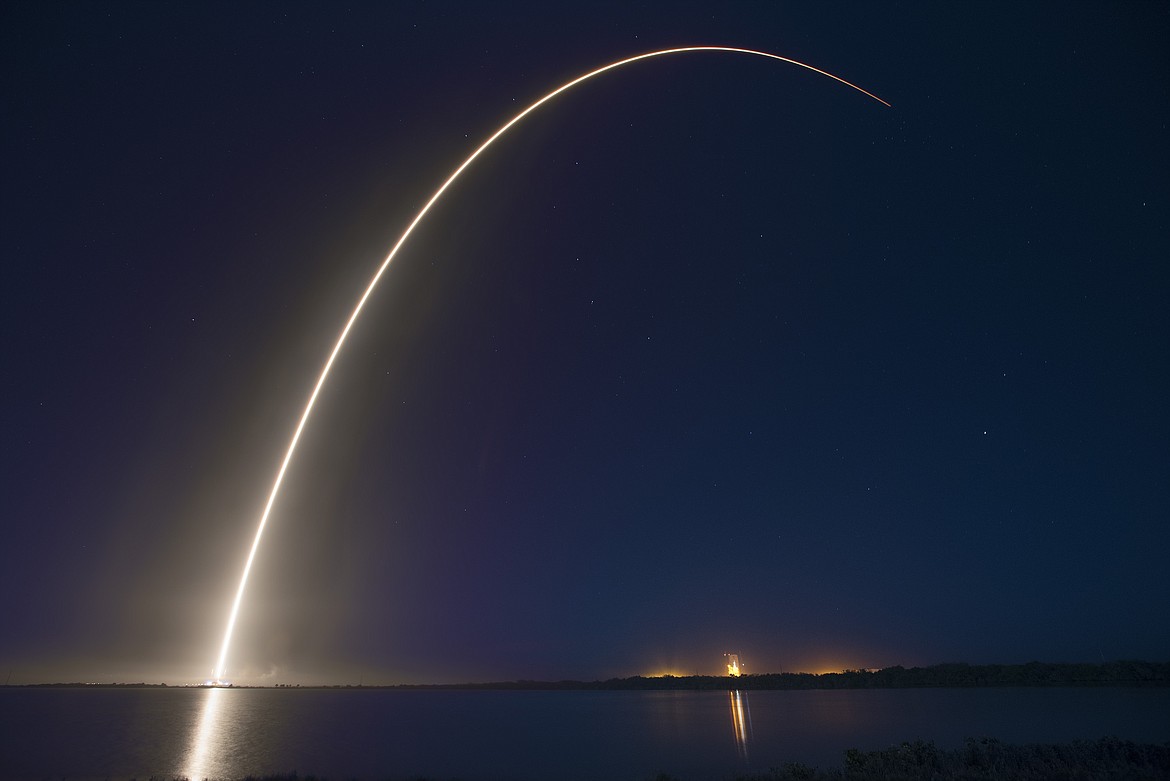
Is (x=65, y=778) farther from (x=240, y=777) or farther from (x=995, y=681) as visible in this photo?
(x=995, y=681)

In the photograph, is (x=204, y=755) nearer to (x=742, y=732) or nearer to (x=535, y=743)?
(x=535, y=743)

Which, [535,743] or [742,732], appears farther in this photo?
[742,732]

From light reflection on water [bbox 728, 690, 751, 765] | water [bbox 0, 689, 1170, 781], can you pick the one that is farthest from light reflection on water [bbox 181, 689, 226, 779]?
light reflection on water [bbox 728, 690, 751, 765]

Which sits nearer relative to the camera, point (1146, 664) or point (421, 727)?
point (421, 727)

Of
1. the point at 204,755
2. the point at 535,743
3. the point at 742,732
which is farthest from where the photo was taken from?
the point at 742,732

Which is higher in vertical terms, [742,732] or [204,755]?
[204,755]

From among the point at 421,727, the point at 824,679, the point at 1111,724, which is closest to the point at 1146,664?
the point at 824,679

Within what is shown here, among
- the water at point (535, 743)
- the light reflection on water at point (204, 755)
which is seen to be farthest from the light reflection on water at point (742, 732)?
the light reflection on water at point (204, 755)

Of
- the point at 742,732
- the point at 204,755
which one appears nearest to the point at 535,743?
the point at 742,732

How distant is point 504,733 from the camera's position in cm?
5391

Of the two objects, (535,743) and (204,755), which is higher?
(204,755)

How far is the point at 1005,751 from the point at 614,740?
1130 inches

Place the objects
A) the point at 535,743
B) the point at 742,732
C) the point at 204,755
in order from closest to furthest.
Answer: the point at 204,755 < the point at 535,743 < the point at 742,732

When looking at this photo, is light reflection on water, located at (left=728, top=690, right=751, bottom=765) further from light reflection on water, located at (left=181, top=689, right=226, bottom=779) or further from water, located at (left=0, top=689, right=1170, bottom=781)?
light reflection on water, located at (left=181, top=689, right=226, bottom=779)
